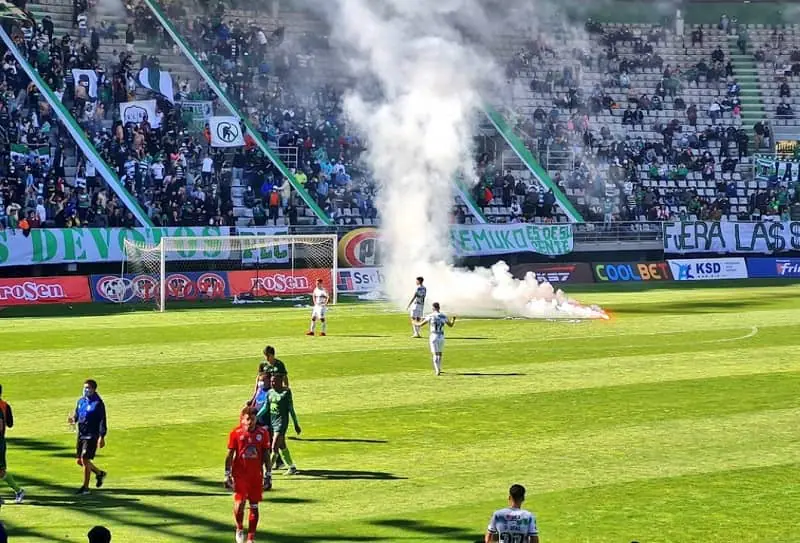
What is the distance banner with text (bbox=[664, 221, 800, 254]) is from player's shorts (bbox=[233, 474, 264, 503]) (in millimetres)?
52197

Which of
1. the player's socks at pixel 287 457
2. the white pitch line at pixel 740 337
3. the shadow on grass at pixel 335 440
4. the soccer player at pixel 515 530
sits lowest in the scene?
the soccer player at pixel 515 530

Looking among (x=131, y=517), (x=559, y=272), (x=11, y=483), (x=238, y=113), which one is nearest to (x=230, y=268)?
(x=238, y=113)

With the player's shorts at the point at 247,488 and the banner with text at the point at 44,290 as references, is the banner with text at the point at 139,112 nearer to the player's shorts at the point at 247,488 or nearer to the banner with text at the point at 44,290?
the banner with text at the point at 44,290

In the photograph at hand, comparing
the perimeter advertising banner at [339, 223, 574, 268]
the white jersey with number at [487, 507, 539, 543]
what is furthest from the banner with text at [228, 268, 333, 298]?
the white jersey with number at [487, 507, 539, 543]

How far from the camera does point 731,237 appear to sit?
2719 inches

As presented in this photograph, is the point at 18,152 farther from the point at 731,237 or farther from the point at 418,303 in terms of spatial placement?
the point at 731,237

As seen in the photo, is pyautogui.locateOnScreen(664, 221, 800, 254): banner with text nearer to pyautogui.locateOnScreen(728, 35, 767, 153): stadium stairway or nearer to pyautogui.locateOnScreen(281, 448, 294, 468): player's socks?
pyautogui.locateOnScreen(728, 35, 767, 153): stadium stairway

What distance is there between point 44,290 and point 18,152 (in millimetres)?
6789

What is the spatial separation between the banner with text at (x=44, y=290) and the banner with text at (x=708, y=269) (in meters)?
29.5

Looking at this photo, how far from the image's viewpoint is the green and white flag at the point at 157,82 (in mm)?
59500

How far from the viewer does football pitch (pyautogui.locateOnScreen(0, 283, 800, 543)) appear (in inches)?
757

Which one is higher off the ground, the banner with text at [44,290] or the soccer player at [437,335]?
the banner with text at [44,290]

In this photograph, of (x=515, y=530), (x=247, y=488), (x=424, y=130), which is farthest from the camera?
(x=424, y=130)

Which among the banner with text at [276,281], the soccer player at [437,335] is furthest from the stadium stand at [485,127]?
the soccer player at [437,335]
